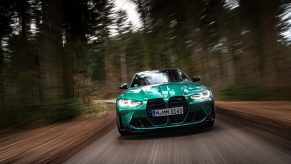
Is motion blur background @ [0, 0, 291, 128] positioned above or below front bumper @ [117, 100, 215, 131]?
above

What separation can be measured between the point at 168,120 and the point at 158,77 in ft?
6.98

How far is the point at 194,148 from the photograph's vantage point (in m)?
5.39

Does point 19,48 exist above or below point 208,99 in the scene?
above

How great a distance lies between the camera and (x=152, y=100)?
6.65 metres

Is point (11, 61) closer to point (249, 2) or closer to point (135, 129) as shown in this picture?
point (135, 129)

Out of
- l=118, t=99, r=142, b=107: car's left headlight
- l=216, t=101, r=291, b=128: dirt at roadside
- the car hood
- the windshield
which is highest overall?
the windshield

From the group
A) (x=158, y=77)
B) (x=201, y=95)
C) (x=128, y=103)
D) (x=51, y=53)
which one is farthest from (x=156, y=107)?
(x=51, y=53)

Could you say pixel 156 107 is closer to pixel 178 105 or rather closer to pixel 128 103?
pixel 178 105

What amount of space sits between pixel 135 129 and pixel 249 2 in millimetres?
13251

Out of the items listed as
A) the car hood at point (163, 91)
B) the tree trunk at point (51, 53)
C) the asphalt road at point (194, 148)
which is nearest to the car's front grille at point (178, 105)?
the car hood at point (163, 91)

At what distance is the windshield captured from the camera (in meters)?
8.38

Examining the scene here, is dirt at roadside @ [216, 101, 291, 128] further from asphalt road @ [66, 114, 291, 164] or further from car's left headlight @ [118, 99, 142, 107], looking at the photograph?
car's left headlight @ [118, 99, 142, 107]

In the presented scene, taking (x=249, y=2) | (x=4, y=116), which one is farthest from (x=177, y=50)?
(x=4, y=116)

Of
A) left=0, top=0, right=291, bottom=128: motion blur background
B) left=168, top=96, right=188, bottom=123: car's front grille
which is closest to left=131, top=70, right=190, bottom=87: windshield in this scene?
left=168, top=96, right=188, bottom=123: car's front grille
